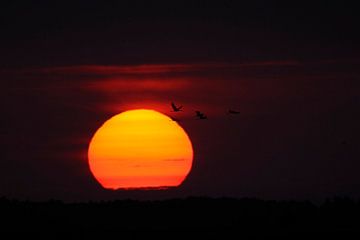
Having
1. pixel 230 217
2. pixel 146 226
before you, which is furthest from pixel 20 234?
pixel 230 217

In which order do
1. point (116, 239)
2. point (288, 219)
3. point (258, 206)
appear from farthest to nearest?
point (258, 206), point (288, 219), point (116, 239)

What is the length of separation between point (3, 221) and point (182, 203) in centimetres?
897

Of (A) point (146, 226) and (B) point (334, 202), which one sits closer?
(A) point (146, 226)

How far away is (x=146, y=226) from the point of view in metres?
58.7

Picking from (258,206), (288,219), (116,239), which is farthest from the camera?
(258,206)

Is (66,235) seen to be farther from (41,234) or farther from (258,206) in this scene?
(258,206)

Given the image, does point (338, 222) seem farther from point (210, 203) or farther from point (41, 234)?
point (41, 234)

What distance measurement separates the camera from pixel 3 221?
58531 millimetres

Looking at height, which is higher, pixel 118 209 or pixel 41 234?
pixel 118 209

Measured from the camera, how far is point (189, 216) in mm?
61344

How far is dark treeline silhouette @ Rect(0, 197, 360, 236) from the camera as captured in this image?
189 ft

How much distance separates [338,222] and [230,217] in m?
4.56

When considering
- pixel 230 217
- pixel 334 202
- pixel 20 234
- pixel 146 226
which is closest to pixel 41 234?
pixel 20 234

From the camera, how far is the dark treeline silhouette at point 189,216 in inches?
2271
